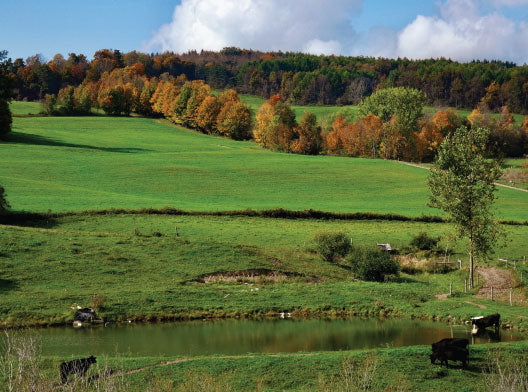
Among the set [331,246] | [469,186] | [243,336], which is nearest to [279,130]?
[331,246]

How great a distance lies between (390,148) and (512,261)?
89.7m

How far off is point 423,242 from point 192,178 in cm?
4672

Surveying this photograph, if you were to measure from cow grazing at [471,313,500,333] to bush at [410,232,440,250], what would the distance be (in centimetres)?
2358

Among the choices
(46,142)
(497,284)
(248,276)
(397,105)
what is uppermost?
(397,105)

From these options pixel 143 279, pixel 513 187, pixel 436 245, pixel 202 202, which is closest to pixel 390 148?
pixel 513 187

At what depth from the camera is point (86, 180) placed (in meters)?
91.0

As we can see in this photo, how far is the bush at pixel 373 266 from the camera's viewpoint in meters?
47.9

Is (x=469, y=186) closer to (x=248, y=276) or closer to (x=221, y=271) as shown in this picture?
(x=248, y=276)

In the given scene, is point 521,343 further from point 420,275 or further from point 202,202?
point 202,202

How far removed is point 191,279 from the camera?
45.1 meters

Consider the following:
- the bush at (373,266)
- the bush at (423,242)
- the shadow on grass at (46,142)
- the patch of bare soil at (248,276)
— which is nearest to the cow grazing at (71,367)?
the patch of bare soil at (248,276)

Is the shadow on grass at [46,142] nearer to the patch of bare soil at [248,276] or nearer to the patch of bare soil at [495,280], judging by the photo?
the patch of bare soil at [248,276]

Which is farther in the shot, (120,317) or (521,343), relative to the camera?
(120,317)

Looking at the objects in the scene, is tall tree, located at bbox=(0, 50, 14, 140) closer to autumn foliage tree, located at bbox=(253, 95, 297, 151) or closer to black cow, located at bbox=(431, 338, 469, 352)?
autumn foliage tree, located at bbox=(253, 95, 297, 151)
